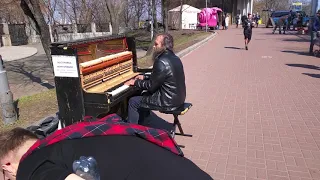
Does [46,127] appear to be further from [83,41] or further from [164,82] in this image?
[164,82]

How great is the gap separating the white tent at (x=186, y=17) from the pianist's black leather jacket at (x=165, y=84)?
32155mm

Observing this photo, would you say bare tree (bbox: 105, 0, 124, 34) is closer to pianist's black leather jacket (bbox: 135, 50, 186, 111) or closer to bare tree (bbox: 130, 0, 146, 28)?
pianist's black leather jacket (bbox: 135, 50, 186, 111)

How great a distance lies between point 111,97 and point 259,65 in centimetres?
850

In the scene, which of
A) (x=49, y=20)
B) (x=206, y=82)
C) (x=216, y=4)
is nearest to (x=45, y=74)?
(x=49, y=20)

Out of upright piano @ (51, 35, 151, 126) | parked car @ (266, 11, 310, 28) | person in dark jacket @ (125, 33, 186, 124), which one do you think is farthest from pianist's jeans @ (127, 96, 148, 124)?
parked car @ (266, 11, 310, 28)

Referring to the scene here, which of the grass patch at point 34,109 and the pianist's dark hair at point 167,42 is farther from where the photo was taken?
the grass patch at point 34,109

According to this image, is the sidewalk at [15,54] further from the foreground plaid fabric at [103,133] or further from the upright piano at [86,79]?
the foreground plaid fabric at [103,133]

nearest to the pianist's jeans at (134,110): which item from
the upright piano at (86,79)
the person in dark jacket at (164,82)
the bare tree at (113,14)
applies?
the person in dark jacket at (164,82)

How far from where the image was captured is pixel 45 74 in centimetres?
1237

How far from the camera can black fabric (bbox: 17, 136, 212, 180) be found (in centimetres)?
125

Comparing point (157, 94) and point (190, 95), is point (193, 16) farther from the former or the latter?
point (157, 94)

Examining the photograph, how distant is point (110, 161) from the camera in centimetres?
129

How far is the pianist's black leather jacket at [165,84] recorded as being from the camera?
3574 mm

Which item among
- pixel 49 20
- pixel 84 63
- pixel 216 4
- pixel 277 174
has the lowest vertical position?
pixel 277 174
